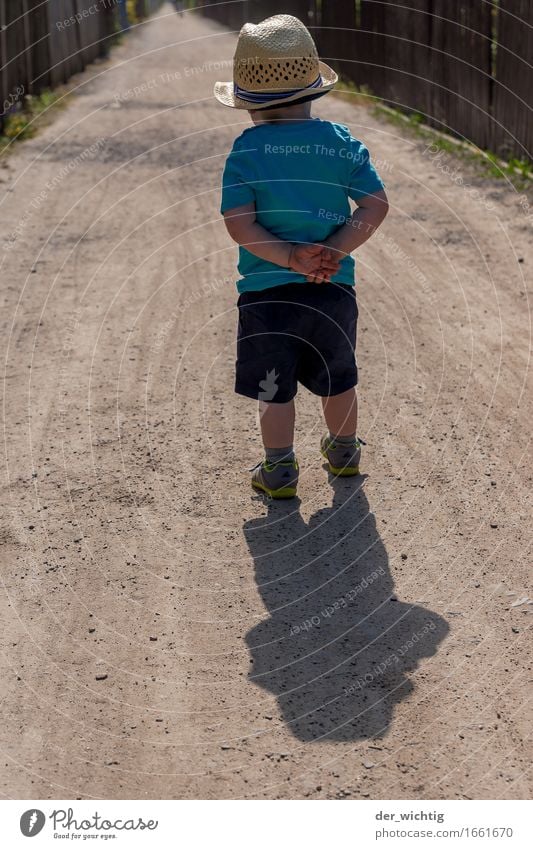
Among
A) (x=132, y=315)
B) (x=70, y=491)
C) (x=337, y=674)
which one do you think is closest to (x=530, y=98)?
(x=132, y=315)

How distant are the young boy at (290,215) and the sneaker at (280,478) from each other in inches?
6.8

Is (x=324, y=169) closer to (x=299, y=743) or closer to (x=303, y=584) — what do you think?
(x=303, y=584)

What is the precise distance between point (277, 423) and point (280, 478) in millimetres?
224

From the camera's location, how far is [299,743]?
9.46 ft

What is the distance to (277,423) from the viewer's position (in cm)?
414

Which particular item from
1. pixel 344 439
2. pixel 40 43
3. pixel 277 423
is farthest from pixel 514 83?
pixel 40 43

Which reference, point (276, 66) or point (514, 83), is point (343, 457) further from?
point (514, 83)

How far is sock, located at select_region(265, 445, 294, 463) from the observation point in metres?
4.19

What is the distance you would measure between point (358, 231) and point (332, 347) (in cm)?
44

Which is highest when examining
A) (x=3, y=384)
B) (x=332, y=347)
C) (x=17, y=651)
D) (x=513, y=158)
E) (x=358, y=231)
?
(x=358, y=231)

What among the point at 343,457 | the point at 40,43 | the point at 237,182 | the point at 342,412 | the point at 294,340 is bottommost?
the point at 40,43

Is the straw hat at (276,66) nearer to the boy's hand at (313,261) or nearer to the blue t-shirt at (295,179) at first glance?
Answer: the blue t-shirt at (295,179)

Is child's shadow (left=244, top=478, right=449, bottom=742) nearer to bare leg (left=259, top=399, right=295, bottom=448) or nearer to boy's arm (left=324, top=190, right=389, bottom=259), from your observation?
bare leg (left=259, top=399, right=295, bottom=448)

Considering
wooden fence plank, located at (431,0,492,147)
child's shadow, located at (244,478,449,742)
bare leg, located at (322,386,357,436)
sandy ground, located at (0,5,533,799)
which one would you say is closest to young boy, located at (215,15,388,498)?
bare leg, located at (322,386,357,436)
